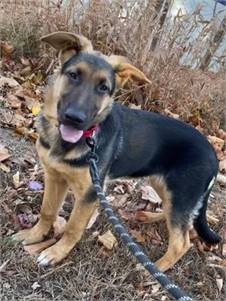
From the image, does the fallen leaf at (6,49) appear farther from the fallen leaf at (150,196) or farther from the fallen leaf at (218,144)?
the fallen leaf at (218,144)

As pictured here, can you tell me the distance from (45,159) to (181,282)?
152 cm

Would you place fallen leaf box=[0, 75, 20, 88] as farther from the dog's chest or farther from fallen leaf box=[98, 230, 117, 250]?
fallen leaf box=[98, 230, 117, 250]

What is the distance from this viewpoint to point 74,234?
3973 mm

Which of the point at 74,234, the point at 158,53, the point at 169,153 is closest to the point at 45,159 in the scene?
the point at 74,234

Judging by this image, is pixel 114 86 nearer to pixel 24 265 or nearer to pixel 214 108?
pixel 24 265

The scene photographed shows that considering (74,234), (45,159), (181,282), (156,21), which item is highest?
(156,21)

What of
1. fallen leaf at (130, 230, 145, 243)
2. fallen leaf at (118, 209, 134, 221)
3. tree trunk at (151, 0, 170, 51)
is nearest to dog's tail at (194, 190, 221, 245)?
fallen leaf at (130, 230, 145, 243)

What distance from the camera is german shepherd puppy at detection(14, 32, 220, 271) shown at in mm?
3580

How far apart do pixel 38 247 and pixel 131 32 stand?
3401 millimetres

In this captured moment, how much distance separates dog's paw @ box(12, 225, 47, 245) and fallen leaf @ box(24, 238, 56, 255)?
0.12 feet

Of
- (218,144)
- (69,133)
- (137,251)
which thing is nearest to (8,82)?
(69,133)

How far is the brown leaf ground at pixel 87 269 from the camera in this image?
377 centimetres

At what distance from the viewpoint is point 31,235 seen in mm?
4129

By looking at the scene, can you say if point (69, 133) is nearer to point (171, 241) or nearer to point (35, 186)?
point (35, 186)
